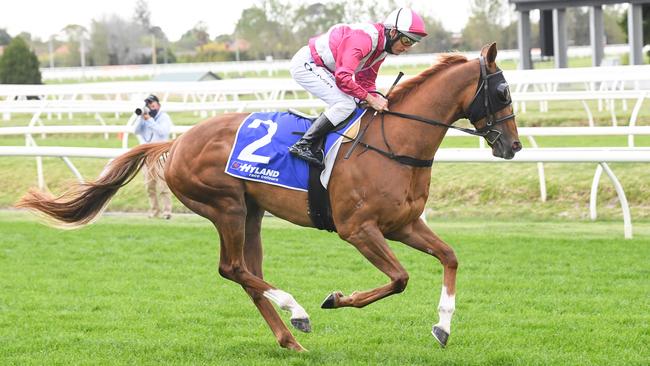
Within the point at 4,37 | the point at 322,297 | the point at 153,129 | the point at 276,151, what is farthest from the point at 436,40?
the point at 276,151

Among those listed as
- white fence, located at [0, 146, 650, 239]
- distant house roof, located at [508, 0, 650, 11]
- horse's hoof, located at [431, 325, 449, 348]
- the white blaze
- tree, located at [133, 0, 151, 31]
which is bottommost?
horse's hoof, located at [431, 325, 449, 348]

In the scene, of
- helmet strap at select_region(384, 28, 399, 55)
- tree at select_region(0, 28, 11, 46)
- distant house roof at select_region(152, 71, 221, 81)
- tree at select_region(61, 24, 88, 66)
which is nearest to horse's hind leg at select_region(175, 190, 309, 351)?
helmet strap at select_region(384, 28, 399, 55)

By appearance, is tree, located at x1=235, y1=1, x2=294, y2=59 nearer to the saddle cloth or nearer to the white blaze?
the saddle cloth

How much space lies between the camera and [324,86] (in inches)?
215

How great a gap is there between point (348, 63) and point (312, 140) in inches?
16.9

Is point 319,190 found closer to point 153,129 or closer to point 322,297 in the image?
point 322,297

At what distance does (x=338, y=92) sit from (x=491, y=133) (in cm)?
81

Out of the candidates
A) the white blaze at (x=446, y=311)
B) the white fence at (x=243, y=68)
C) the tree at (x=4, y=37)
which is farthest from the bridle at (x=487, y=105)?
the tree at (x=4, y=37)

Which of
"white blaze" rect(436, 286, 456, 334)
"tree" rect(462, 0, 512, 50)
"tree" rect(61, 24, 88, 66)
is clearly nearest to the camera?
"white blaze" rect(436, 286, 456, 334)

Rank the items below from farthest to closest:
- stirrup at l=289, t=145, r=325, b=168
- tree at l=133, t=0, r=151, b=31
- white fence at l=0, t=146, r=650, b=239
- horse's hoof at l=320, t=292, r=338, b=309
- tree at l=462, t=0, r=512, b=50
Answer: tree at l=133, t=0, r=151, b=31 < tree at l=462, t=0, r=512, b=50 < white fence at l=0, t=146, r=650, b=239 < stirrup at l=289, t=145, r=325, b=168 < horse's hoof at l=320, t=292, r=338, b=309

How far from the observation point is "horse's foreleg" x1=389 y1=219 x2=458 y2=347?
493cm

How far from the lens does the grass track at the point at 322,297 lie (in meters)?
5.12

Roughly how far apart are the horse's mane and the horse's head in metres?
0.18

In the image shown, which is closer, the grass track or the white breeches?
the grass track
